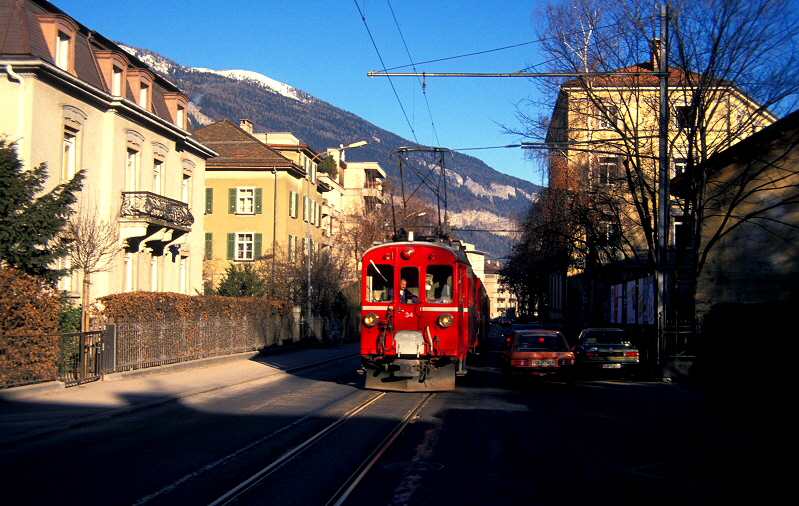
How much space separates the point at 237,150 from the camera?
162 feet

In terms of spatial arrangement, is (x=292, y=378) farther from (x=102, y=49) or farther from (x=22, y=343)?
(x=102, y=49)

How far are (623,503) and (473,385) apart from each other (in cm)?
1313

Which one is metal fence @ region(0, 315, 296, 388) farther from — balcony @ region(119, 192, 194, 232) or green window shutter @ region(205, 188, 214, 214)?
green window shutter @ region(205, 188, 214, 214)

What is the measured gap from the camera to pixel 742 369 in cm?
1603

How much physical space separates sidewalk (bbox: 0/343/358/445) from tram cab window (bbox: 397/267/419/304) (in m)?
5.26

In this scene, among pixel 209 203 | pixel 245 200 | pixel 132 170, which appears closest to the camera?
pixel 132 170

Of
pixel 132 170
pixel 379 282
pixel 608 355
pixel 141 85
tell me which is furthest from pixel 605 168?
pixel 132 170

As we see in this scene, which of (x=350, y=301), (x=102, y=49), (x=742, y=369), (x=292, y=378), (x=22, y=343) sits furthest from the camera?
(x=350, y=301)

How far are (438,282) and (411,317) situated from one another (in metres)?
1.04

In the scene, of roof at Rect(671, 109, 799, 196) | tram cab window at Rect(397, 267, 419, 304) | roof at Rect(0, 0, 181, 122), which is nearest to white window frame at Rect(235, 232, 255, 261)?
roof at Rect(0, 0, 181, 122)

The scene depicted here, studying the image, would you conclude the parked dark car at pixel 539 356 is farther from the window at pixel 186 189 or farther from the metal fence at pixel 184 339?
the window at pixel 186 189

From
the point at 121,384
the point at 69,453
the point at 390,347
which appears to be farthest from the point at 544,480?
the point at 121,384

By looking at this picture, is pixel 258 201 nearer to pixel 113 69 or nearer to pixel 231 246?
pixel 231 246

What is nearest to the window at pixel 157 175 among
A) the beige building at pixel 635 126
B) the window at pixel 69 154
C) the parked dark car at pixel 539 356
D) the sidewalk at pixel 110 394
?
the window at pixel 69 154
